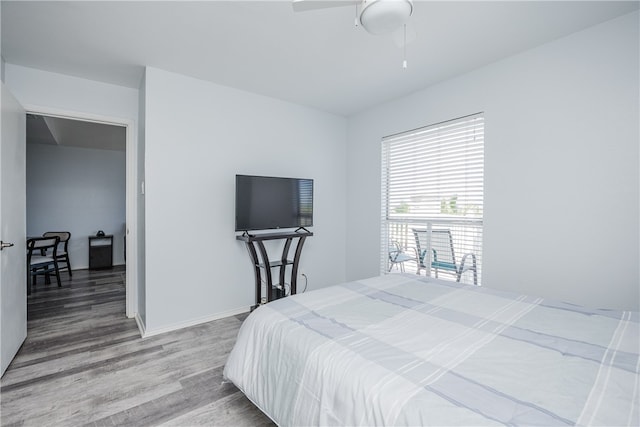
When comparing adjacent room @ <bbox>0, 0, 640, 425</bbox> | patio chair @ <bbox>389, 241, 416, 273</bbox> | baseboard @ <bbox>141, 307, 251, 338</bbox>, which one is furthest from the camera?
patio chair @ <bbox>389, 241, 416, 273</bbox>

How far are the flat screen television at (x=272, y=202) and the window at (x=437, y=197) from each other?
106 centimetres

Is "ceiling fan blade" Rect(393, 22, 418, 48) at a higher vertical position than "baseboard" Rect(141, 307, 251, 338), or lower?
higher

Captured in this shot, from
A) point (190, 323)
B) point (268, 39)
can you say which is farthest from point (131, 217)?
point (268, 39)

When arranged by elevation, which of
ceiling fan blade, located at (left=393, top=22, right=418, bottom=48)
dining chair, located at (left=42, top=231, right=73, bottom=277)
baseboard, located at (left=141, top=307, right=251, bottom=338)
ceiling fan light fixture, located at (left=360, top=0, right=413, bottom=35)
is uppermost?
ceiling fan blade, located at (left=393, top=22, right=418, bottom=48)

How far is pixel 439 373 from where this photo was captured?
3.30 ft

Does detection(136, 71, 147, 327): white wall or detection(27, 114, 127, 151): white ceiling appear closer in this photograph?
detection(136, 71, 147, 327): white wall

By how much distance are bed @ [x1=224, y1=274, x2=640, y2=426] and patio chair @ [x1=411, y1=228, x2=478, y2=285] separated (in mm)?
1073

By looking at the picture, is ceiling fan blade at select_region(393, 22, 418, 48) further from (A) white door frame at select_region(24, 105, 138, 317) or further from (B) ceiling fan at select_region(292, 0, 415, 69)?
(A) white door frame at select_region(24, 105, 138, 317)

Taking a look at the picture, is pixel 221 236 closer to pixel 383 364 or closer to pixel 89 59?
pixel 89 59

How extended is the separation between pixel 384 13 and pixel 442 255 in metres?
2.47

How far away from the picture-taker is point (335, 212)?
4.18 meters

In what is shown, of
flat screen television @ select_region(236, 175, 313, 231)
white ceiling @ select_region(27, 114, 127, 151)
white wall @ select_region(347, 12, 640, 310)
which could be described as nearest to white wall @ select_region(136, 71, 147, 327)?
flat screen television @ select_region(236, 175, 313, 231)

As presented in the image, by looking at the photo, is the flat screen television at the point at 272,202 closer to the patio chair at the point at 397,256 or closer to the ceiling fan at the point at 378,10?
the patio chair at the point at 397,256

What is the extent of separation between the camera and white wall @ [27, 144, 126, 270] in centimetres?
536
